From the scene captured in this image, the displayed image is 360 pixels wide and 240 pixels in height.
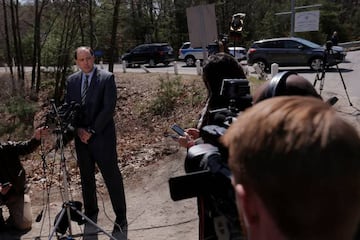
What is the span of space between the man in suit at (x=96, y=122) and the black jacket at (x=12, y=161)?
57 centimetres

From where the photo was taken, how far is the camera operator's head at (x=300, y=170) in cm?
89

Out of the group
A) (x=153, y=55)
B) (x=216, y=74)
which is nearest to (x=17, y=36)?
(x=153, y=55)

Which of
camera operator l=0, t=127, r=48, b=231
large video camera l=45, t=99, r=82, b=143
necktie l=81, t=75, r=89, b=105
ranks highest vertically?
necktie l=81, t=75, r=89, b=105

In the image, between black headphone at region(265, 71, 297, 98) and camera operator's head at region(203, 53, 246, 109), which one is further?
camera operator's head at region(203, 53, 246, 109)

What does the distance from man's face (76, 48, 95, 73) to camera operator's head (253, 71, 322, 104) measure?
3.22 meters

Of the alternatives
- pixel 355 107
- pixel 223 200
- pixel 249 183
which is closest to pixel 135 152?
pixel 355 107

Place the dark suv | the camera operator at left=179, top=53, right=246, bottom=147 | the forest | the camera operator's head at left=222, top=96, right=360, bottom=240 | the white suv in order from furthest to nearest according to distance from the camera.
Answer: the dark suv, the white suv, the forest, the camera operator at left=179, top=53, right=246, bottom=147, the camera operator's head at left=222, top=96, right=360, bottom=240

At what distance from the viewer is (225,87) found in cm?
238

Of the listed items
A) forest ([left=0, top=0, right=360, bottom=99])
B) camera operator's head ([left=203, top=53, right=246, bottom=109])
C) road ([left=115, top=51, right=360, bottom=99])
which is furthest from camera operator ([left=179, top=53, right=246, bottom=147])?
forest ([left=0, top=0, right=360, bottom=99])

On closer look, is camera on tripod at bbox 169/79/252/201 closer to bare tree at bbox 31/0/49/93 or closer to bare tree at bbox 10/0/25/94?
bare tree at bbox 31/0/49/93

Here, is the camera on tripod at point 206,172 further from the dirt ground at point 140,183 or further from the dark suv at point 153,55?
the dark suv at point 153,55

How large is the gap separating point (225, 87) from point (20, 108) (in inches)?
536

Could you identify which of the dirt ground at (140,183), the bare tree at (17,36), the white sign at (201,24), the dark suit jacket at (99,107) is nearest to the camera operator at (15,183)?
the dirt ground at (140,183)

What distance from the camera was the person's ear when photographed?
0.99m
